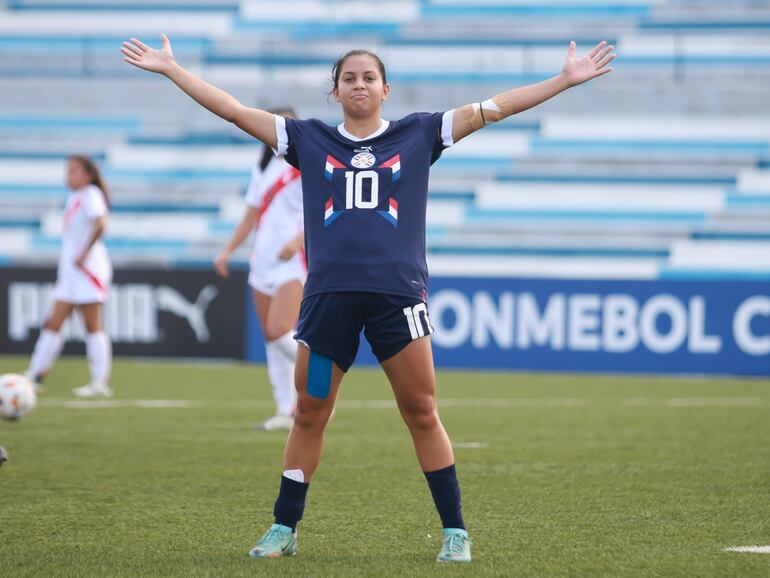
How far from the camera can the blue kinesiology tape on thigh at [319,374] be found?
4617mm

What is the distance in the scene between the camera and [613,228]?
1769 cm

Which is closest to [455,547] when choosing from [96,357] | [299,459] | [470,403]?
[299,459]

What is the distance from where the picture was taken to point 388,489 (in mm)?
6207

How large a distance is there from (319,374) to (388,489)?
1724 millimetres

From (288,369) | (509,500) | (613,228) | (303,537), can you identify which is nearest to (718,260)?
(613,228)

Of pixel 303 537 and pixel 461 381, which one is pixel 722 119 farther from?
pixel 303 537

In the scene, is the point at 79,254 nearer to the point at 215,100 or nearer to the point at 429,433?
the point at 215,100

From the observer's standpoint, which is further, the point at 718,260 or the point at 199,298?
the point at 718,260

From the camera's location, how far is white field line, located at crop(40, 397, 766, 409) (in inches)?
411

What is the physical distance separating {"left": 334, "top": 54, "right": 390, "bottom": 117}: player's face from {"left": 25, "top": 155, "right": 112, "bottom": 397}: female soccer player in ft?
23.5

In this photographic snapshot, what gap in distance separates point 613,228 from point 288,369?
380 inches

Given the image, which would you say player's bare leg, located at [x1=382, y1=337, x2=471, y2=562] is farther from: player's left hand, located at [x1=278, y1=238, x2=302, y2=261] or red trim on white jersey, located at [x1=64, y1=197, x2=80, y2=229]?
red trim on white jersey, located at [x1=64, y1=197, x2=80, y2=229]

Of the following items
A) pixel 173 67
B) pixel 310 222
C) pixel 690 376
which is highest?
pixel 173 67

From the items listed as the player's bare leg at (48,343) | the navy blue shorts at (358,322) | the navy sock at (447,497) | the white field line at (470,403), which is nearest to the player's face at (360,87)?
the navy blue shorts at (358,322)
